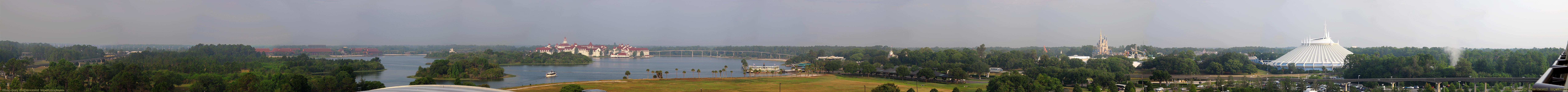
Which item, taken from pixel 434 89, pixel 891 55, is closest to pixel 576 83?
pixel 434 89

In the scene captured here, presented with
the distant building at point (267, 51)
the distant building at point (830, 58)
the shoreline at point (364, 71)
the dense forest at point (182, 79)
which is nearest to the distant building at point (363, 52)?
the distant building at point (267, 51)

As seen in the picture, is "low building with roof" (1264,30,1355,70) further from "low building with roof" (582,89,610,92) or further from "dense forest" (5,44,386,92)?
"dense forest" (5,44,386,92)

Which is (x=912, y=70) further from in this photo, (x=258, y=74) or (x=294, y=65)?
(x=294, y=65)

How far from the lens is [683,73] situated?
112 ft

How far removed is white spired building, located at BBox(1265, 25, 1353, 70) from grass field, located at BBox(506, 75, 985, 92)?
13287mm

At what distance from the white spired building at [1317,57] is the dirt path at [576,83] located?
70.4 feet

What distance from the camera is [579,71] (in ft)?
127

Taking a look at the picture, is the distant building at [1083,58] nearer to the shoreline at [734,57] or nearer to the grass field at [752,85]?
the grass field at [752,85]

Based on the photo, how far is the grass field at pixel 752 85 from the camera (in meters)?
21.2

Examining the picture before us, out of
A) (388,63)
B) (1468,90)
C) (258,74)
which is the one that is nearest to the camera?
(1468,90)

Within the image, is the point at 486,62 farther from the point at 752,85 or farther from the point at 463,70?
the point at 752,85

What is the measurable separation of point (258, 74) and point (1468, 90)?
1127 inches

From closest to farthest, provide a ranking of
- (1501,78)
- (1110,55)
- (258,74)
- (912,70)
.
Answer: (1501,78), (258,74), (912,70), (1110,55)

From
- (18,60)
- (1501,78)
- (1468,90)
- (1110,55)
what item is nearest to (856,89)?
(1468,90)
